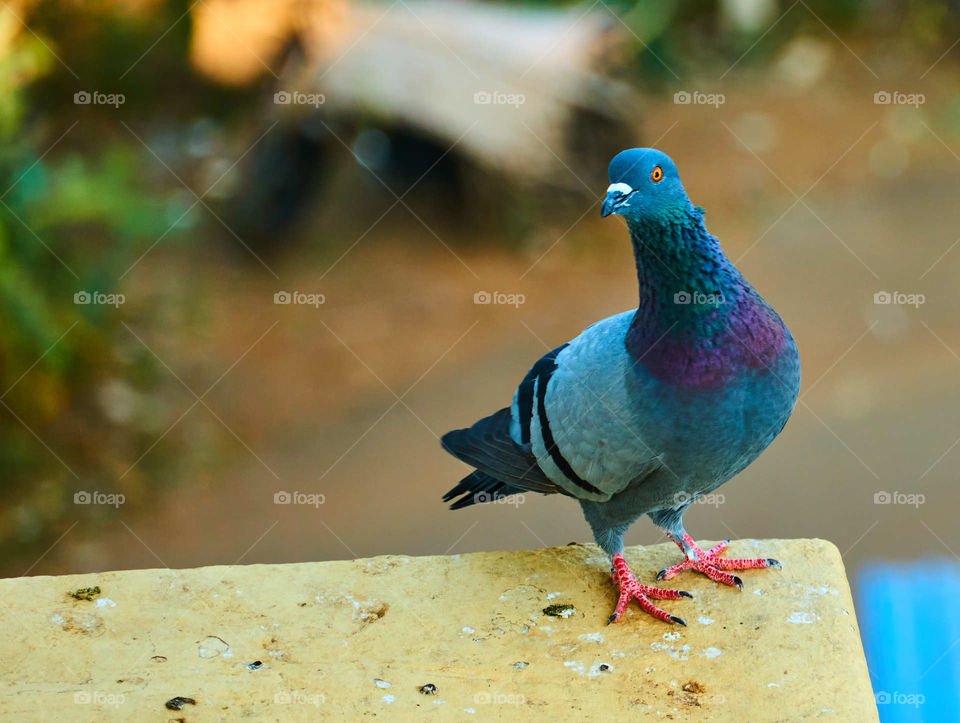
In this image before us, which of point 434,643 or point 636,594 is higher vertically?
point 636,594

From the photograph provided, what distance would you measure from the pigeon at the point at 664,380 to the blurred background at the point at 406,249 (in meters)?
2.93

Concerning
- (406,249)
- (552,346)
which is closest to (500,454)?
(552,346)

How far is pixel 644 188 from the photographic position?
364 centimetres

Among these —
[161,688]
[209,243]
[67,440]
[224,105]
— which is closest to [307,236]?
[209,243]

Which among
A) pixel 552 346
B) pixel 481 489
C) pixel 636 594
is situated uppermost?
pixel 552 346

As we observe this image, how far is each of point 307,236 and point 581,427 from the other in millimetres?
5927

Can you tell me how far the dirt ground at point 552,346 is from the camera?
7.03m

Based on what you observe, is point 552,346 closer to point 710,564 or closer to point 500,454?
point 500,454

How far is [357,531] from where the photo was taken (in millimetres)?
7078

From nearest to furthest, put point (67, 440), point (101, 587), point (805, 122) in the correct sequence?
point (101, 587)
point (67, 440)
point (805, 122)

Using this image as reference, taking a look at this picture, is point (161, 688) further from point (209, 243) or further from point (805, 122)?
point (805, 122)

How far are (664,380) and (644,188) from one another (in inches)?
26.2

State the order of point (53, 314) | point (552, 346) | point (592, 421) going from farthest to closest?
1. point (552, 346)
2. point (53, 314)
3. point (592, 421)

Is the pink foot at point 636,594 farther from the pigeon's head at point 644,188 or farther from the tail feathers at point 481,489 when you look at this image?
the pigeon's head at point 644,188
